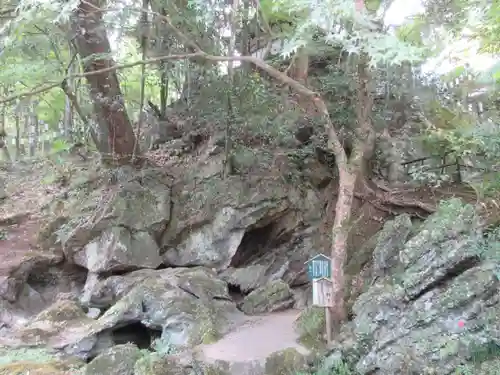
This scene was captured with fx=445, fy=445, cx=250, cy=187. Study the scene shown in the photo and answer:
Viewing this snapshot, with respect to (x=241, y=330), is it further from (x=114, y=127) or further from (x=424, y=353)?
(x=114, y=127)

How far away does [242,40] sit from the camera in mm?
11883

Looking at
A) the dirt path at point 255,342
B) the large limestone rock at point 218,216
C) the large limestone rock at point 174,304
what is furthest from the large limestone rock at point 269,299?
the large limestone rock at point 218,216

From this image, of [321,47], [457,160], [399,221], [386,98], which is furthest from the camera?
[386,98]

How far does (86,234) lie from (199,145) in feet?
13.3

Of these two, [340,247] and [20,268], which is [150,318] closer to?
[340,247]

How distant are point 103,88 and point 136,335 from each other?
5556 mm

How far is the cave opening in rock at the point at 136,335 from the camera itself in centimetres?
802

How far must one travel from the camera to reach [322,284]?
20.5 ft

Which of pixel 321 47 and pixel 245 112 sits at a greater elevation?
pixel 321 47

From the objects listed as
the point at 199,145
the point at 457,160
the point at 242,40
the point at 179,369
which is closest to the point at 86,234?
the point at 199,145

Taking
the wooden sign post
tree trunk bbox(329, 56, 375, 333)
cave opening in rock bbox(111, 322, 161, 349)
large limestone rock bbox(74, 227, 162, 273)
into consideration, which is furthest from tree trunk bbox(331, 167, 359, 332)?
large limestone rock bbox(74, 227, 162, 273)

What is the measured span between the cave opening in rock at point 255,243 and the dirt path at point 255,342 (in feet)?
9.32

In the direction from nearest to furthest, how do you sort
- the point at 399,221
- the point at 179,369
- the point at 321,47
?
the point at 179,369
the point at 399,221
the point at 321,47

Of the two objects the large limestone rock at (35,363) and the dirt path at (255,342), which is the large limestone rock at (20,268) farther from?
the dirt path at (255,342)
